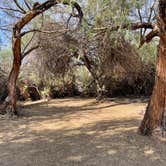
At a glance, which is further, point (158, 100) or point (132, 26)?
point (132, 26)

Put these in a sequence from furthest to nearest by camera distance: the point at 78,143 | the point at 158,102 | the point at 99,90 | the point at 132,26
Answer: the point at 99,90, the point at 132,26, the point at 158,102, the point at 78,143

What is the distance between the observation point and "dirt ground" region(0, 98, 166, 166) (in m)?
6.42

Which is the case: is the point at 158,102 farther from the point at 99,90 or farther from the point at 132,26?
the point at 99,90

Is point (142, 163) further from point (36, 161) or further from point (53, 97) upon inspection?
point (53, 97)

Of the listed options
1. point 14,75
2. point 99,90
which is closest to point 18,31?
point 14,75

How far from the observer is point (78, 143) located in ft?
25.0

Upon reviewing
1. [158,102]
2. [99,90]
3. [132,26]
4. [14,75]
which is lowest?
[99,90]

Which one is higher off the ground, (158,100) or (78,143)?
(158,100)

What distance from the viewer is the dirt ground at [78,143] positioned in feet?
21.1

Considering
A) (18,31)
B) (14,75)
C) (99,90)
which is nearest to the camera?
(18,31)

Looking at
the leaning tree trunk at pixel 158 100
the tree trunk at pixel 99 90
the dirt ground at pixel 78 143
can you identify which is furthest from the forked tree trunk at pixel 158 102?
the tree trunk at pixel 99 90

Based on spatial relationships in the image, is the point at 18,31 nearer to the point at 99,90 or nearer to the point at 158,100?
the point at 158,100

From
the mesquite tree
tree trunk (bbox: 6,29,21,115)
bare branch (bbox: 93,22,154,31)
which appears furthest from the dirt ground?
bare branch (bbox: 93,22,154,31)

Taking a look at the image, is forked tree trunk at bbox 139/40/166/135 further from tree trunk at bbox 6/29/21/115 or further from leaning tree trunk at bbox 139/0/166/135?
tree trunk at bbox 6/29/21/115
